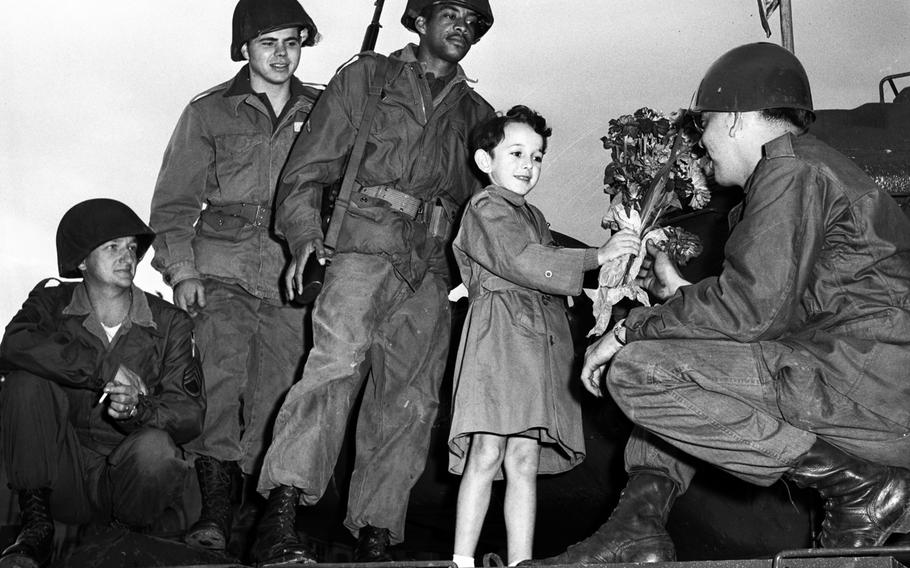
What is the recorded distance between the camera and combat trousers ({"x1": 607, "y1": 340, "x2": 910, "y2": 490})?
4.20 m

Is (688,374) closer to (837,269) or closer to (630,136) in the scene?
(837,269)

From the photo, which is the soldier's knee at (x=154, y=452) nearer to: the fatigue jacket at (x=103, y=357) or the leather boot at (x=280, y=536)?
the fatigue jacket at (x=103, y=357)

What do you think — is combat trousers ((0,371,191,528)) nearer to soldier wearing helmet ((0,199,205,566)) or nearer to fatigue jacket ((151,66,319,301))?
soldier wearing helmet ((0,199,205,566))

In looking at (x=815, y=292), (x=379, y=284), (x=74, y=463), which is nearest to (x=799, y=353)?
(x=815, y=292)

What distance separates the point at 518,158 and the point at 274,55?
166 cm

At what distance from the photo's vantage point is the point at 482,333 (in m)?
4.98

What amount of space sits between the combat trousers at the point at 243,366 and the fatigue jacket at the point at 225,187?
0.31 feet

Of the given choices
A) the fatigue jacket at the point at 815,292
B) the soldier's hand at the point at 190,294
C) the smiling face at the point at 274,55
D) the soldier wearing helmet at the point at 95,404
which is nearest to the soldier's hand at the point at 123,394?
the soldier wearing helmet at the point at 95,404

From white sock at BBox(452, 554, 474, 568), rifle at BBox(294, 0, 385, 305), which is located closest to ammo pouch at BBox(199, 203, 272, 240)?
rifle at BBox(294, 0, 385, 305)

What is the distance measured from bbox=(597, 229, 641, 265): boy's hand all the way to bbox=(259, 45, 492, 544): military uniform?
1.04m

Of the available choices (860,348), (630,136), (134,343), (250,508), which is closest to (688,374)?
(860,348)

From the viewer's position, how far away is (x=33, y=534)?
17.1 ft

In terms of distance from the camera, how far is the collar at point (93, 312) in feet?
19.2

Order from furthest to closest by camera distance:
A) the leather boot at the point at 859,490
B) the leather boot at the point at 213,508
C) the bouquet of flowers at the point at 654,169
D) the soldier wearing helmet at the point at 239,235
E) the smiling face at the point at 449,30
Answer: the soldier wearing helmet at the point at 239,235, the smiling face at the point at 449,30, the leather boot at the point at 213,508, the bouquet of flowers at the point at 654,169, the leather boot at the point at 859,490
